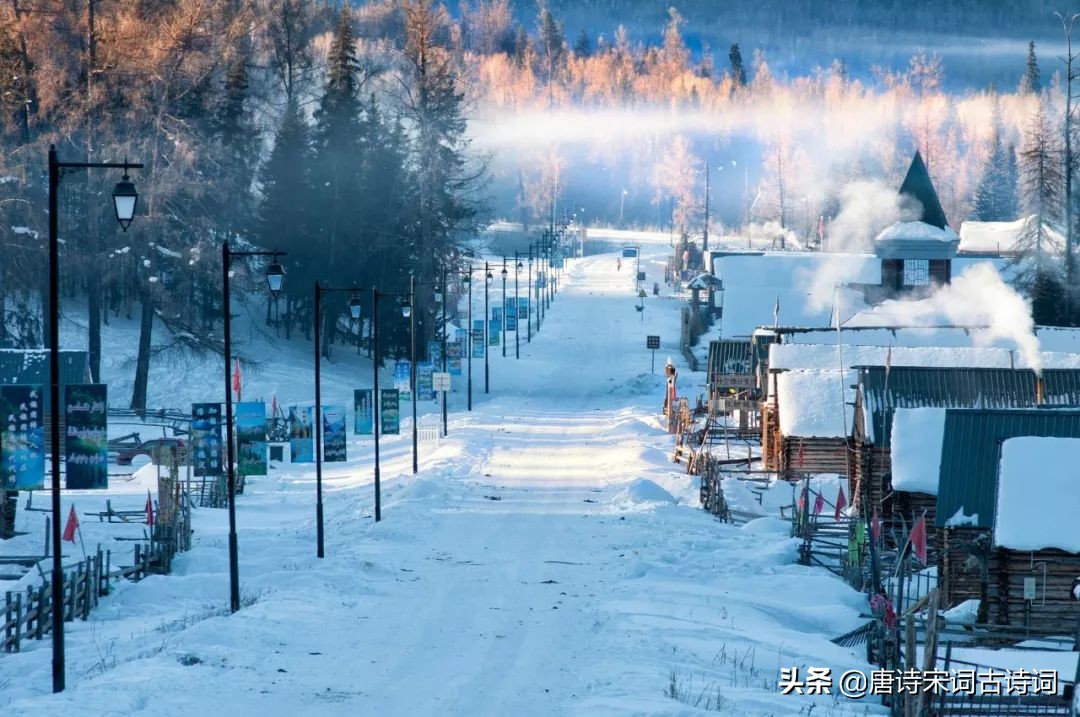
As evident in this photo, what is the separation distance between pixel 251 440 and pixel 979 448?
748 inches

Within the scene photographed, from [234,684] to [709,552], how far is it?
50.0 feet

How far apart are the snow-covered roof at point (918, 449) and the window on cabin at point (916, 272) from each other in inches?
1516

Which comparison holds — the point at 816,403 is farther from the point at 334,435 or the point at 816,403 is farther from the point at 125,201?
the point at 125,201

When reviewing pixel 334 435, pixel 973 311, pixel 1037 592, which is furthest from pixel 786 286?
pixel 1037 592

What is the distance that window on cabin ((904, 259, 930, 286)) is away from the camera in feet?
227

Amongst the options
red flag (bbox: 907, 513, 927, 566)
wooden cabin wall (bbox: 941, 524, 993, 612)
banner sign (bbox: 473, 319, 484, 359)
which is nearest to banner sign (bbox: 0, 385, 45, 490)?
red flag (bbox: 907, 513, 927, 566)

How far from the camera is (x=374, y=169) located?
258 ft

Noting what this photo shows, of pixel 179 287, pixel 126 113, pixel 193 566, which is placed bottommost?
pixel 193 566

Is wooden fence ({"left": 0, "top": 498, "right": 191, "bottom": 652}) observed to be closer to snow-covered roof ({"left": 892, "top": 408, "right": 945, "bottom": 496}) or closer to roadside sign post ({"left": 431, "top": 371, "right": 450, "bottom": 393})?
snow-covered roof ({"left": 892, "top": 408, "right": 945, "bottom": 496})

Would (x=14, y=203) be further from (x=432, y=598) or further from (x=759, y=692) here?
(x=759, y=692)

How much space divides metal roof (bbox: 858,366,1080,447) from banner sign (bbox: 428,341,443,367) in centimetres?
2370

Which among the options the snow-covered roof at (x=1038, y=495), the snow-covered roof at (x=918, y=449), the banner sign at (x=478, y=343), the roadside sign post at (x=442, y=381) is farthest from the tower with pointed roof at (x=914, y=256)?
the snow-covered roof at (x=1038, y=495)

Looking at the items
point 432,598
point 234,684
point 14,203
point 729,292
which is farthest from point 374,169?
point 234,684

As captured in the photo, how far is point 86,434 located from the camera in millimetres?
26781
